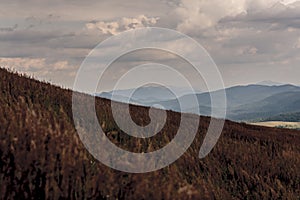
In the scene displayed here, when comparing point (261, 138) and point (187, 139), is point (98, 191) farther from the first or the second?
point (261, 138)

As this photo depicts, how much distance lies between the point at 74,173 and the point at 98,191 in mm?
271

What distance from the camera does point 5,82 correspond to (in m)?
9.05

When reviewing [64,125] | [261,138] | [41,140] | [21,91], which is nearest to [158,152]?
[64,125]

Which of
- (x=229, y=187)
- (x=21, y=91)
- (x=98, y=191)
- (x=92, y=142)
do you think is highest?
(x=21, y=91)

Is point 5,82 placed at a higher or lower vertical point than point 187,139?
higher

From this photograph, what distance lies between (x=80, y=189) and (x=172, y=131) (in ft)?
20.2

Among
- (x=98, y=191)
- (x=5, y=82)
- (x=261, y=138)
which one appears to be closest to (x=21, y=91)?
(x=5, y=82)

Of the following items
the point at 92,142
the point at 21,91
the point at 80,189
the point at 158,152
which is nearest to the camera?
the point at 80,189

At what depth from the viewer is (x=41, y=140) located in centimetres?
397

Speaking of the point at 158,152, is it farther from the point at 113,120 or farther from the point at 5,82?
the point at 5,82

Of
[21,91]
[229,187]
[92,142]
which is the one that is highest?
[21,91]

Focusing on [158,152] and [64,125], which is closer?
[64,125]

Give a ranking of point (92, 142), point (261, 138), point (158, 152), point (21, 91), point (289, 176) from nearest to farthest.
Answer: point (92, 142) → point (158, 152) → point (289, 176) → point (21, 91) → point (261, 138)

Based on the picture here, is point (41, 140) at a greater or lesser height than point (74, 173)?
greater
